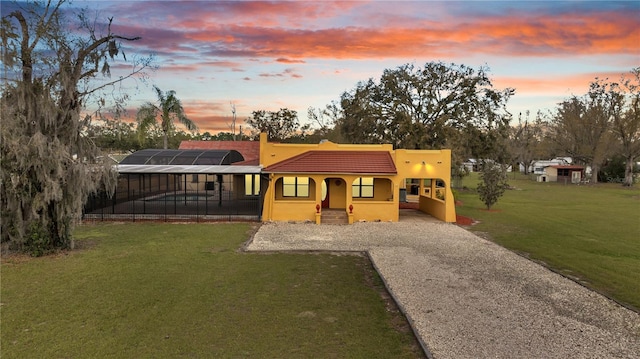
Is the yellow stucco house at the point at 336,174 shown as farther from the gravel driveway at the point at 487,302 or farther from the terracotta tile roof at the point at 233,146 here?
the terracotta tile roof at the point at 233,146

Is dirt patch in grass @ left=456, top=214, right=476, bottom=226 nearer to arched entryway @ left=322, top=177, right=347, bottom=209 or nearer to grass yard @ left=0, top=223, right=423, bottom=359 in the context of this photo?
arched entryway @ left=322, top=177, right=347, bottom=209

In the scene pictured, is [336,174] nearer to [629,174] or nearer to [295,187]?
[295,187]

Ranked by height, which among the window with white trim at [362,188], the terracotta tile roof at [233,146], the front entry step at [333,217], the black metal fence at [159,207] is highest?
the terracotta tile roof at [233,146]

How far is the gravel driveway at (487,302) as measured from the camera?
6922 mm

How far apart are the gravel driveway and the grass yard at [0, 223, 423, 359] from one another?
30.5 inches

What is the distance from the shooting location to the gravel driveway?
692cm

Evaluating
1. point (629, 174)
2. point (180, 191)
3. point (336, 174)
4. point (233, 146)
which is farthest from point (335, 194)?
point (629, 174)

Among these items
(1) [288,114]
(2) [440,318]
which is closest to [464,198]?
(2) [440,318]

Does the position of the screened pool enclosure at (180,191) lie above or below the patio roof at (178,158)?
below

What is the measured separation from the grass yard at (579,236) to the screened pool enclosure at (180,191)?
12.8m

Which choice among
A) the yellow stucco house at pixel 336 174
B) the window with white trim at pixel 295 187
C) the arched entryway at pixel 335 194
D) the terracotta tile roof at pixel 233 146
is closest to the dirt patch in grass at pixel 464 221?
the yellow stucco house at pixel 336 174

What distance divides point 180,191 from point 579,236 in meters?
28.2

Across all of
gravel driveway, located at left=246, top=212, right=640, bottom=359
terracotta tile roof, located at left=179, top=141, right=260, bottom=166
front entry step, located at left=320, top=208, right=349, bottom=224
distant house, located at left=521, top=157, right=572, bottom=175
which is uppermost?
terracotta tile roof, located at left=179, top=141, right=260, bottom=166

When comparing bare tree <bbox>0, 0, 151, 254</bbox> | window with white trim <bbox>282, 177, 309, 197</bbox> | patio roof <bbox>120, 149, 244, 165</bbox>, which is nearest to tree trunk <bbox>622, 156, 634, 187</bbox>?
window with white trim <bbox>282, 177, 309, 197</bbox>
